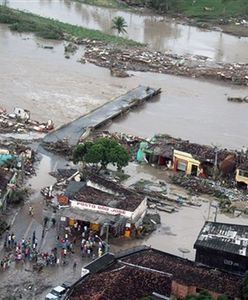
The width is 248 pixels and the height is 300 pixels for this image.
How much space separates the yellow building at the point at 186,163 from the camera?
33.6 meters

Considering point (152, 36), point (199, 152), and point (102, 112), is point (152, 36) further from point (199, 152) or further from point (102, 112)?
point (199, 152)

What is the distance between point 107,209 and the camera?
26750mm

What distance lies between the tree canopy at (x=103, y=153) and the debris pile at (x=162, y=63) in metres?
21.1

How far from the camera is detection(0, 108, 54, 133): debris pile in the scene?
37.5m

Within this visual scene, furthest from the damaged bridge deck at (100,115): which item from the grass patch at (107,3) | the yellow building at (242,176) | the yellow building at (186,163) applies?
the grass patch at (107,3)

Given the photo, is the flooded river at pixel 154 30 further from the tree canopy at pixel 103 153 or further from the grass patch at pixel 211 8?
the tree canopy at pixel 103 153

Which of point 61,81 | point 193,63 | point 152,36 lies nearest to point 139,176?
point 61,81

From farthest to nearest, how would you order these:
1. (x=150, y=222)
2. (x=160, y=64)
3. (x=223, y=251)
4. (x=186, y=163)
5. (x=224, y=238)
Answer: (x=160, y=64)
(x=186, y=163)
(x=150, y=222)
(x=224, y=238)
(x=223, y=251)

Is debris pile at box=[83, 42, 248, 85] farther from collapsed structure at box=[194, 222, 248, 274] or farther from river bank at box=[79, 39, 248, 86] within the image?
collapsed structure at box=[194, 222, 248, 274]

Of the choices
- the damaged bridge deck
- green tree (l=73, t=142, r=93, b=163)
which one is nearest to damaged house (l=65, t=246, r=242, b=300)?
green tree (l=73, t=142, r=93, b=163)

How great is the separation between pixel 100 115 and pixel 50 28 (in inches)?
982

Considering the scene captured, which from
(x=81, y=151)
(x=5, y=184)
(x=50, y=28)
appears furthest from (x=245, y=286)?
(x=50, y=28)

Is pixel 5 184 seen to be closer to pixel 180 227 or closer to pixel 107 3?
pixel 180 227

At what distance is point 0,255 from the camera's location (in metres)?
24.3
